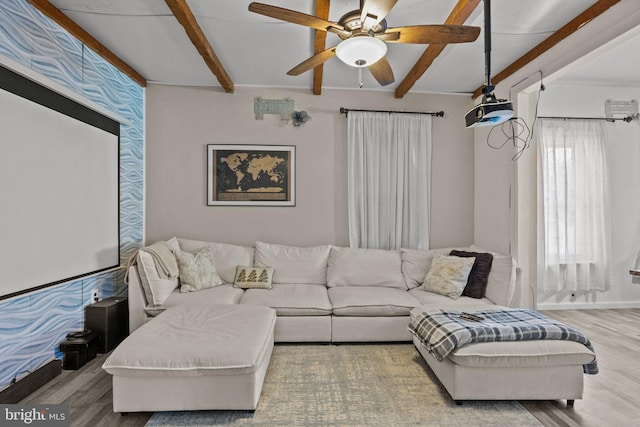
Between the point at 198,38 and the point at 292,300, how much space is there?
89.9 inches

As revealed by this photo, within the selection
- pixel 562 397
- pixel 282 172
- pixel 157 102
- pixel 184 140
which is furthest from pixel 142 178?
pixel 562 397

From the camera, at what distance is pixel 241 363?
2.03 m

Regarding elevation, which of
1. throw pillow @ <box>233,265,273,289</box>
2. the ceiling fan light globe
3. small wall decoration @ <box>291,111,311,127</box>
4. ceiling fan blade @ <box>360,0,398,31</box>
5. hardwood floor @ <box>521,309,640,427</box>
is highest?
Answer: small wall decoration @ <box>291,111,311,127</box>

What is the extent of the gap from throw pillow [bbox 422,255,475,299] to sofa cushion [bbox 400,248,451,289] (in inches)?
8.0

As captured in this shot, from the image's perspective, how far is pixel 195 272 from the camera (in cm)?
341

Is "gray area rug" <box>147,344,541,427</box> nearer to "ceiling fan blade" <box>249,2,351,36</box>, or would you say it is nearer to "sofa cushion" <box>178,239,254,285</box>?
"sofa cushion" <box>178,239,254,285</box>

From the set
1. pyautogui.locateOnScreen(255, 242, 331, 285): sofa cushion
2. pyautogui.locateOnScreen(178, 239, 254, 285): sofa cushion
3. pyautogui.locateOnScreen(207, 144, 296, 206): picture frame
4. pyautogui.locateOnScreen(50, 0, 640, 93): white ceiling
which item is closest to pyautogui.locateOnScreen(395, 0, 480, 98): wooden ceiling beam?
pyautogui.locateOnScreen(50, 0, 640, 93): white ceiling

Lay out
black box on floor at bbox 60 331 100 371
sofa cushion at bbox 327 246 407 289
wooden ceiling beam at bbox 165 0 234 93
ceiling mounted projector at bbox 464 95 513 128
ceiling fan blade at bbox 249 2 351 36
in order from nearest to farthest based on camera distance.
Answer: ceiling fan blade at bbox 249 2 351 36, ceiling mounted projector at bbox 464 95 513 128, wooden ceiling beam at bbox 165 0 234 93, black box on floor at bbox 60 331 100 371, sofa cushion at bbox 327 246 407 289

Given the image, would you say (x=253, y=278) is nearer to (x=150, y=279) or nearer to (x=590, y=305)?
(x=150, y=279)

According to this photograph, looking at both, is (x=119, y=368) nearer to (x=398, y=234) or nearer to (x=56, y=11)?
(x=56, y=11)

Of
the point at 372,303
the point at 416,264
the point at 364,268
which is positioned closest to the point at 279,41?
the point at 364,268

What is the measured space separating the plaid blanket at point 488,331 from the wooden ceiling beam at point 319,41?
2.22 meters

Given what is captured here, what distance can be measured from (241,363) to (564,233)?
410 cm

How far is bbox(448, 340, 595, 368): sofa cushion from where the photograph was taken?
2.15 m
